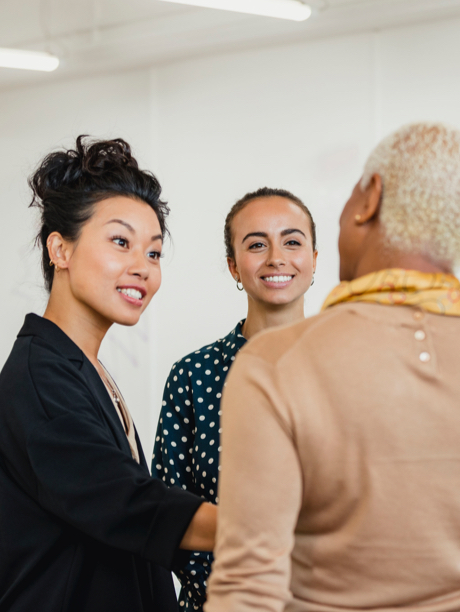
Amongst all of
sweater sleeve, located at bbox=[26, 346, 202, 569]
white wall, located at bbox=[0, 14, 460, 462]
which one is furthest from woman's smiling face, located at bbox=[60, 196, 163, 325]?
white wall, located at bbox=[0, 14, 460, 462]

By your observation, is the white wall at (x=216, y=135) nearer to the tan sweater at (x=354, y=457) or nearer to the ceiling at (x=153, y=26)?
the ceiling at (x=153, y=26)

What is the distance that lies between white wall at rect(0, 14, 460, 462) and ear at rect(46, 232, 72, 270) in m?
2.15

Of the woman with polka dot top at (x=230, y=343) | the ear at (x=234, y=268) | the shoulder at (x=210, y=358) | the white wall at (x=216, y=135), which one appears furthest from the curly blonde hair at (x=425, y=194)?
the white wall at (x=216, y=135)

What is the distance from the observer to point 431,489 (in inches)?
31.6

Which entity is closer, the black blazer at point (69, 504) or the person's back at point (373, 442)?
the person's back at point (373, 442)

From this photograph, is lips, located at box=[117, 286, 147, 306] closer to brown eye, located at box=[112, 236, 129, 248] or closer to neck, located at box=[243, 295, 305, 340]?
brown eye, located at box=[112, 236, 129, 248]

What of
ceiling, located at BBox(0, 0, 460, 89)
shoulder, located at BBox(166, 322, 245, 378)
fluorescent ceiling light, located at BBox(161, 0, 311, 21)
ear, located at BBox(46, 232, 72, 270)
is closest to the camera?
ear, located at BBox(46, 232, 72, 270)

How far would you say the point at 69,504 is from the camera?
107 centimetres

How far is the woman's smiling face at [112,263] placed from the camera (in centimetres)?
136

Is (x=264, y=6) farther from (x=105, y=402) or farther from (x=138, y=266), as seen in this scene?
(x=105, y=402)

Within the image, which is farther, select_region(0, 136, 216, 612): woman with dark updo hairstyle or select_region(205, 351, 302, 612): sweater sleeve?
select_region(0, 136, 216, 612): woman with dark updo hairstyle

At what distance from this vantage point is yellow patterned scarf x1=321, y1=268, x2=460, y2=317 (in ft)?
2.70

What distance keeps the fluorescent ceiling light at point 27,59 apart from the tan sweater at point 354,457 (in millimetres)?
2867

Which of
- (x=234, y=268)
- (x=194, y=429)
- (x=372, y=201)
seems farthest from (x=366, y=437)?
(x=234, y=268)
